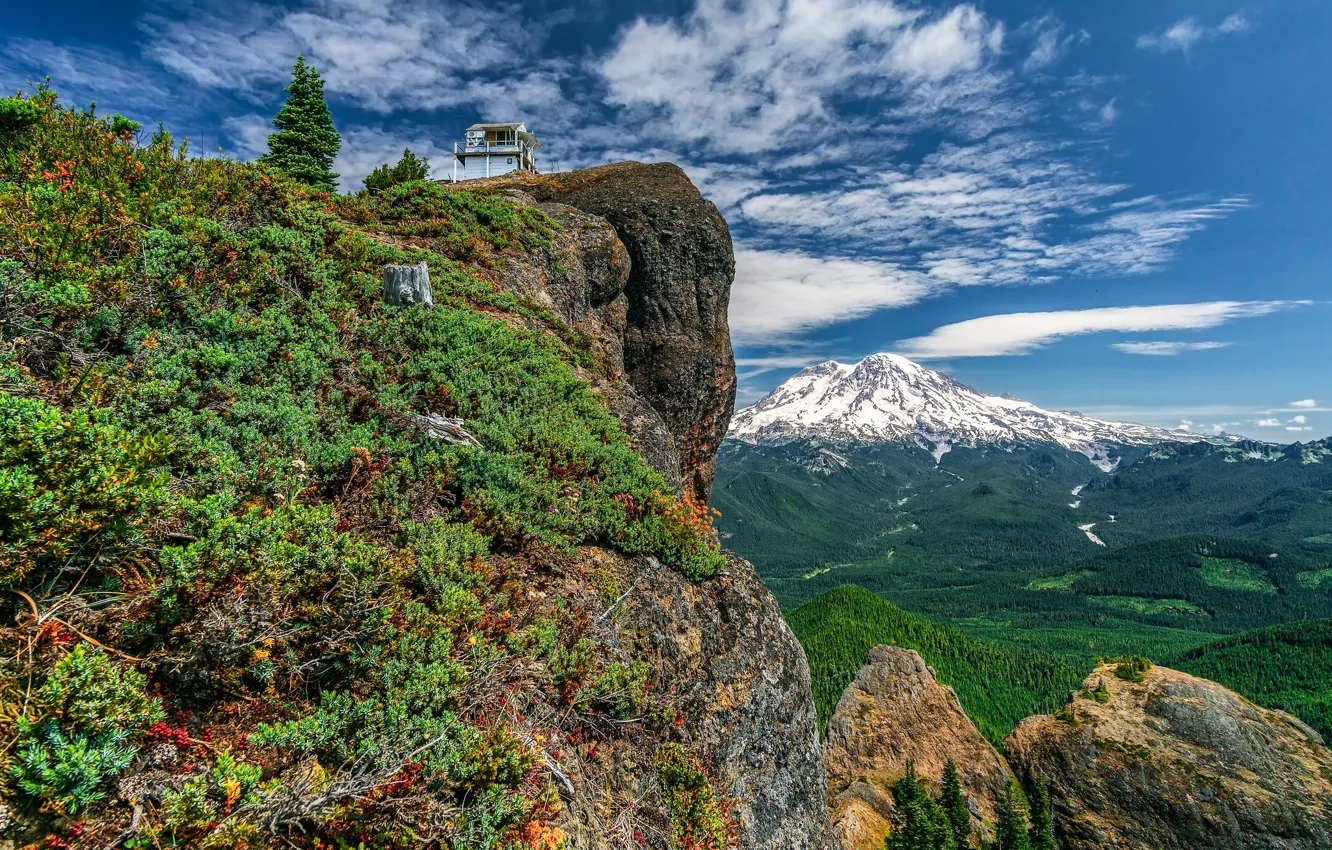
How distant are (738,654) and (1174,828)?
4368 centimetres

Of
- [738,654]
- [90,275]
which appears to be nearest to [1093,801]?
[738,654]

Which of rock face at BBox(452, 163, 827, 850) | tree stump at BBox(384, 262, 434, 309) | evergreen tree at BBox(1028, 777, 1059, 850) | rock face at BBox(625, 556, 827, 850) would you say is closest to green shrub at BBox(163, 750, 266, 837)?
rock face at BBox(452, 163, 827, 850)

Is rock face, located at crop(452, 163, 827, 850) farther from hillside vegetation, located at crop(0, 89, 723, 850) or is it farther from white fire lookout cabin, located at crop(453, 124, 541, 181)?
white fire lookout cabin, located at crop(453, 124, 541, 181)

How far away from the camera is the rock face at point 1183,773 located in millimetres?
30016

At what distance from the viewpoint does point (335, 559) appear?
15.6ft

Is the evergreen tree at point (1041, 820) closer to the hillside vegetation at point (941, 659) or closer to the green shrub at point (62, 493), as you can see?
the green shrub at point (62, 493)

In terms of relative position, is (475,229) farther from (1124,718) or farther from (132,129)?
(1124,718)

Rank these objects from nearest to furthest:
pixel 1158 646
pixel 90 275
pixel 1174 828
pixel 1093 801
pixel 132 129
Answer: pixel 90 275 < pixel 132 129 < pixel 1174 828 < pixel 1093 801 < pixel 1158 646

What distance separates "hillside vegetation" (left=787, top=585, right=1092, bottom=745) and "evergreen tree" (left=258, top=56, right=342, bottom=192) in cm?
10221

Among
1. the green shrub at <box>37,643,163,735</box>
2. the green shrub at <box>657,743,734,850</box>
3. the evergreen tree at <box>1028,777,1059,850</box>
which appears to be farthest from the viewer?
the evergreen tree at <box>1028,777,1059,850</box>

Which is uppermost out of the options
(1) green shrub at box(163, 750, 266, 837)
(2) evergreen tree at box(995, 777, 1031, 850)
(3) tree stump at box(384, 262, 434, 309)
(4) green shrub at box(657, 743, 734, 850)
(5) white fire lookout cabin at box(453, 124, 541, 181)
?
(5) white fire lookout cabin at box(453, 124, 541, 181)

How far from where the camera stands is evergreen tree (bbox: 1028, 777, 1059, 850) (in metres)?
34.7

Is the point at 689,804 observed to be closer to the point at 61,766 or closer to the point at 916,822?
the point at 61,766

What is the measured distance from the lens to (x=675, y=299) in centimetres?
2712
